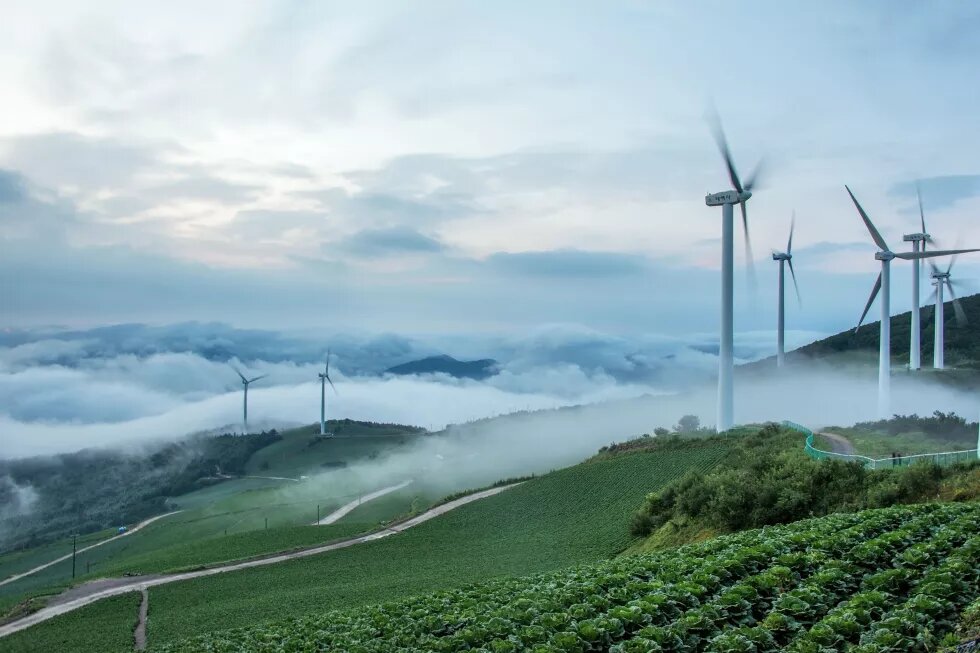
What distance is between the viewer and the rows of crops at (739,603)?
1723 cm

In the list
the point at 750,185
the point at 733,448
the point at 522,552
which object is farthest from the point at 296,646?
the point at 750,185

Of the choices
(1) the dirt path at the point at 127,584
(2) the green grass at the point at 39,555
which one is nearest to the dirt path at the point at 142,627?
(1) the dirt path at the point at 127,584

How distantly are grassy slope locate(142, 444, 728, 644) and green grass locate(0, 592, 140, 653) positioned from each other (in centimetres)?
182

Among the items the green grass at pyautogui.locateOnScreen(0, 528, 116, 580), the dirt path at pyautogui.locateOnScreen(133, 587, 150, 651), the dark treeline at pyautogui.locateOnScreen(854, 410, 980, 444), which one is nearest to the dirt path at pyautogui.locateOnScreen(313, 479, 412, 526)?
the green grass at pyautogui.locateOnScreen(0, 528, 116, 580)

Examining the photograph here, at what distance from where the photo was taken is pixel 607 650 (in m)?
18.3

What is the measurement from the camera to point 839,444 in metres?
65.3

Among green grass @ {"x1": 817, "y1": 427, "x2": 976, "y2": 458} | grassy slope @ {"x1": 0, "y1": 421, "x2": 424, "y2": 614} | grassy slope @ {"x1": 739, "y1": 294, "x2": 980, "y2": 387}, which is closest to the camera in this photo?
green grass @ {"x1": 817, "y1": 427, "x2": 976, "y2": 458}

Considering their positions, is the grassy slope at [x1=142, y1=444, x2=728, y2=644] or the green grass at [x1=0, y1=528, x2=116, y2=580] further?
the green grass at [x1=0, y1=528, x2=116, y2=580]

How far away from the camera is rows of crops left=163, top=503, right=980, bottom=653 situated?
17234mm

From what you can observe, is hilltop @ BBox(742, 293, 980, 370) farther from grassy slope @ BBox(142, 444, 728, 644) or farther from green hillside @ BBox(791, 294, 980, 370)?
grassy slope @ BBox(142, 444, 728, 644)

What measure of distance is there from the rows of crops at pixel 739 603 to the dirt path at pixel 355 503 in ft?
A: 307

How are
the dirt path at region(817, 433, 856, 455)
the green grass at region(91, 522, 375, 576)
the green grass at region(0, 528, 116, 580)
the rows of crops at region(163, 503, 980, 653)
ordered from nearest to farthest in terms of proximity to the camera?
1. the rows of crops at region(163, 503, 980, 653)
2. the dirt path at region(817, 433, 856, 455)
3. the green grass at region(91, 522, 375, 576)
4. the green grass at region(0, 528, 116, 580)

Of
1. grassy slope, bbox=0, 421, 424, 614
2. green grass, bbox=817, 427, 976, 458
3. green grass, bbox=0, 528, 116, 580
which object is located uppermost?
green grass, bbox=817, 427, 976, 458

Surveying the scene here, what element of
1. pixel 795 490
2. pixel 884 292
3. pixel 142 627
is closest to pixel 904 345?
pixel 884 292
